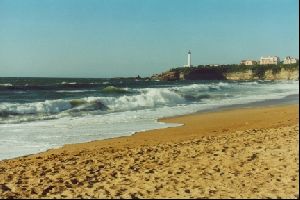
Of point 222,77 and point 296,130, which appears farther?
point 222,77

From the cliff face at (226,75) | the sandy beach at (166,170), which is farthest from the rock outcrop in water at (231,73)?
the sandy beach at (166,170)

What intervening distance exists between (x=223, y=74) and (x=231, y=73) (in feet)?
8.10

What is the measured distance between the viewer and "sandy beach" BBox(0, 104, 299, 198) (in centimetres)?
639

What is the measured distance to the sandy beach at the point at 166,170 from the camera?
6.39 metres

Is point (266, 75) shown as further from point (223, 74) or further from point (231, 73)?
point (223, 74)

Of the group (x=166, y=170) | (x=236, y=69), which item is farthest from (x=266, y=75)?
(x=166, y=170)

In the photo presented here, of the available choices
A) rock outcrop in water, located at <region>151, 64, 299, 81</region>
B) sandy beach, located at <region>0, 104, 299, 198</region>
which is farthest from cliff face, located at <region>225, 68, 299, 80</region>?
sandy beach, located at <region>0, 104, 299, 198</region>

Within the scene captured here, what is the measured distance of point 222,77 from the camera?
149 m

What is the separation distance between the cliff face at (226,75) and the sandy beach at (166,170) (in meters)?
123

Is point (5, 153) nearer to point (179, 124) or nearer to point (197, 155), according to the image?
point (197, 155)

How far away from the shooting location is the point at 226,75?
15025cm

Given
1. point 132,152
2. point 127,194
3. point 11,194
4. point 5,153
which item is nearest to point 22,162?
point 5,153

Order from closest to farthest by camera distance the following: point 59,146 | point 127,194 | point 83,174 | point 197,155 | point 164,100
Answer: point 127,194 → point 83,174 → point 197,155 → point 59,146 → point 164,100

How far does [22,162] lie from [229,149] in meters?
4.03
